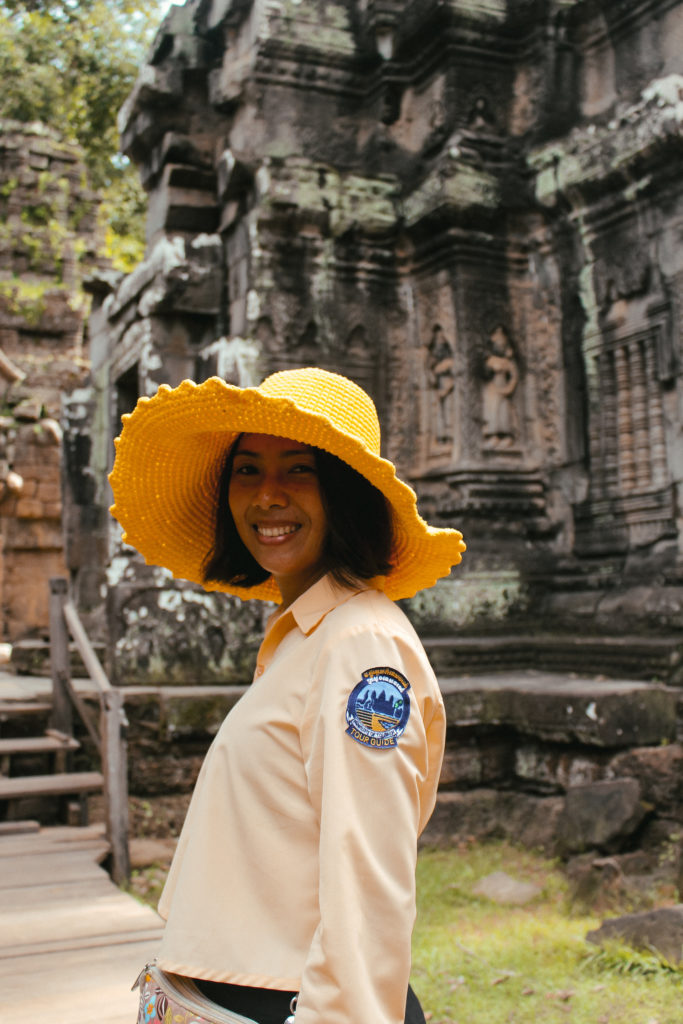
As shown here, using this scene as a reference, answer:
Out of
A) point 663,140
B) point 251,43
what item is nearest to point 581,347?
point 663,140

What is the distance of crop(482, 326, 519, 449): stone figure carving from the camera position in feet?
21.2

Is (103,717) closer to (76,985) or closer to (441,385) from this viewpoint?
(76,985)

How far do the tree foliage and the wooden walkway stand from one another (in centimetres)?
1932

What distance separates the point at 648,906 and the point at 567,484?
308cm

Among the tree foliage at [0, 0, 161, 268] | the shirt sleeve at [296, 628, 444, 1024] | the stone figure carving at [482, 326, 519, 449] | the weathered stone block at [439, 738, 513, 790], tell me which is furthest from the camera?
the tree foliage at [0, 0, 161, 268]

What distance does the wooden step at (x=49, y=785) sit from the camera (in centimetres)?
486

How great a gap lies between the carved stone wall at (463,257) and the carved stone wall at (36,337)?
282 inches

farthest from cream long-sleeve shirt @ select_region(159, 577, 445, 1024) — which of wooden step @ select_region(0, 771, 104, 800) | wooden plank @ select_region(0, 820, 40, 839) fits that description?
wooden step @ select_region(0, 771, 104, 800)

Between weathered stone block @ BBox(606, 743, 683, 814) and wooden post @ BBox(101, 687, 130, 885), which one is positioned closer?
wooden post @ BBox(101, 687, 130, 885)

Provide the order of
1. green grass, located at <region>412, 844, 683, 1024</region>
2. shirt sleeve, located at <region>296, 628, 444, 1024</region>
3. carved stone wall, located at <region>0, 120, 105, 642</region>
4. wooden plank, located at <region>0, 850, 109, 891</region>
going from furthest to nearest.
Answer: carved stone wall, located at <region>0, 120, 105, 642</region>
wooden plank, located at <region>0, 850, 109, 891</region>
green grass, located at <region>412, 844, 683, 1024</region>
shirt sleeve, located at <region>296, 628, 444, 1024</region>

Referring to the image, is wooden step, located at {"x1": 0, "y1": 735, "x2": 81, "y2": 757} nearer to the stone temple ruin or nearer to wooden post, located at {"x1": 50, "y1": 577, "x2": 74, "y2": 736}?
wooden post, located at {"x1": 50, "y1": 577, "x2": 74, "y2": 736}

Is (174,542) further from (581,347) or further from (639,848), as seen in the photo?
(581,347)

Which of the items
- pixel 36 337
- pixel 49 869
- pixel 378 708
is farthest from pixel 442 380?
pixel 36 337

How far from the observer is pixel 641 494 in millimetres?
5746
